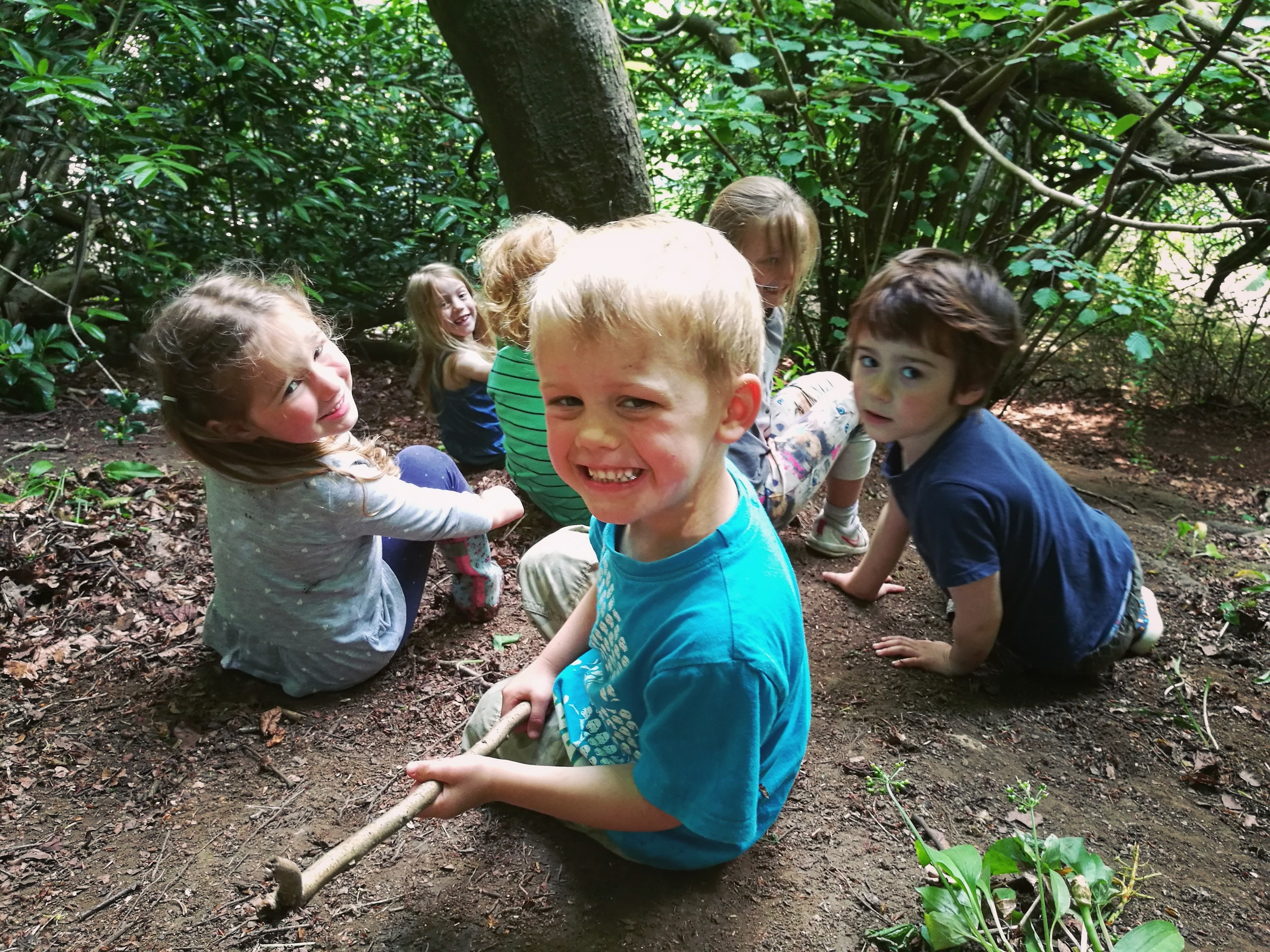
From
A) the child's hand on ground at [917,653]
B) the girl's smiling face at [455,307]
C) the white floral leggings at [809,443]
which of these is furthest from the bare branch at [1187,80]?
the girl's smiling face at [455,307]

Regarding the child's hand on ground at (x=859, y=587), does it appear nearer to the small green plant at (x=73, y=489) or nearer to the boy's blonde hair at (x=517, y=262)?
the boy's blonde hair at (x=517, y=262)

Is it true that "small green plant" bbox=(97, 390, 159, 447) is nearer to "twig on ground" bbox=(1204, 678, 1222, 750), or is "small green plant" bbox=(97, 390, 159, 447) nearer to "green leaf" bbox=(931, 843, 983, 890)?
"green leaf" bbox=(931, 843, 983, 890)

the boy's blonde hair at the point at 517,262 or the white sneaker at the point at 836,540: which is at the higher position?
the boy's blonde hair at the point at 517,262

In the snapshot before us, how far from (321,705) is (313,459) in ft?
2.56

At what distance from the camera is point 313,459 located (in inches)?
80.4

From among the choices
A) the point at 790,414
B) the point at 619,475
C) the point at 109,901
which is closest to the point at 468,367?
the point at 790,414

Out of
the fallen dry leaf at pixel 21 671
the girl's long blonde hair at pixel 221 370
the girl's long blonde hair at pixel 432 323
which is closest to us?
the girl's long blonde hair at pixel 221 370

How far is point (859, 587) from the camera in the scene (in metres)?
2.86

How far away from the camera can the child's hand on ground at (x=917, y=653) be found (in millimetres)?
2430

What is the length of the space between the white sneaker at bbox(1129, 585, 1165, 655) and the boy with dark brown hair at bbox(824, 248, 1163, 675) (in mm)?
29

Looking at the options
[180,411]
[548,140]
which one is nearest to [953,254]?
A: [548,140]

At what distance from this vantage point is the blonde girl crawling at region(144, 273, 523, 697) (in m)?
1.92

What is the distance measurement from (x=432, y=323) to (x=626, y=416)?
3.03 m

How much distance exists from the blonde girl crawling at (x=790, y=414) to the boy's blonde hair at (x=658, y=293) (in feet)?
4.47
